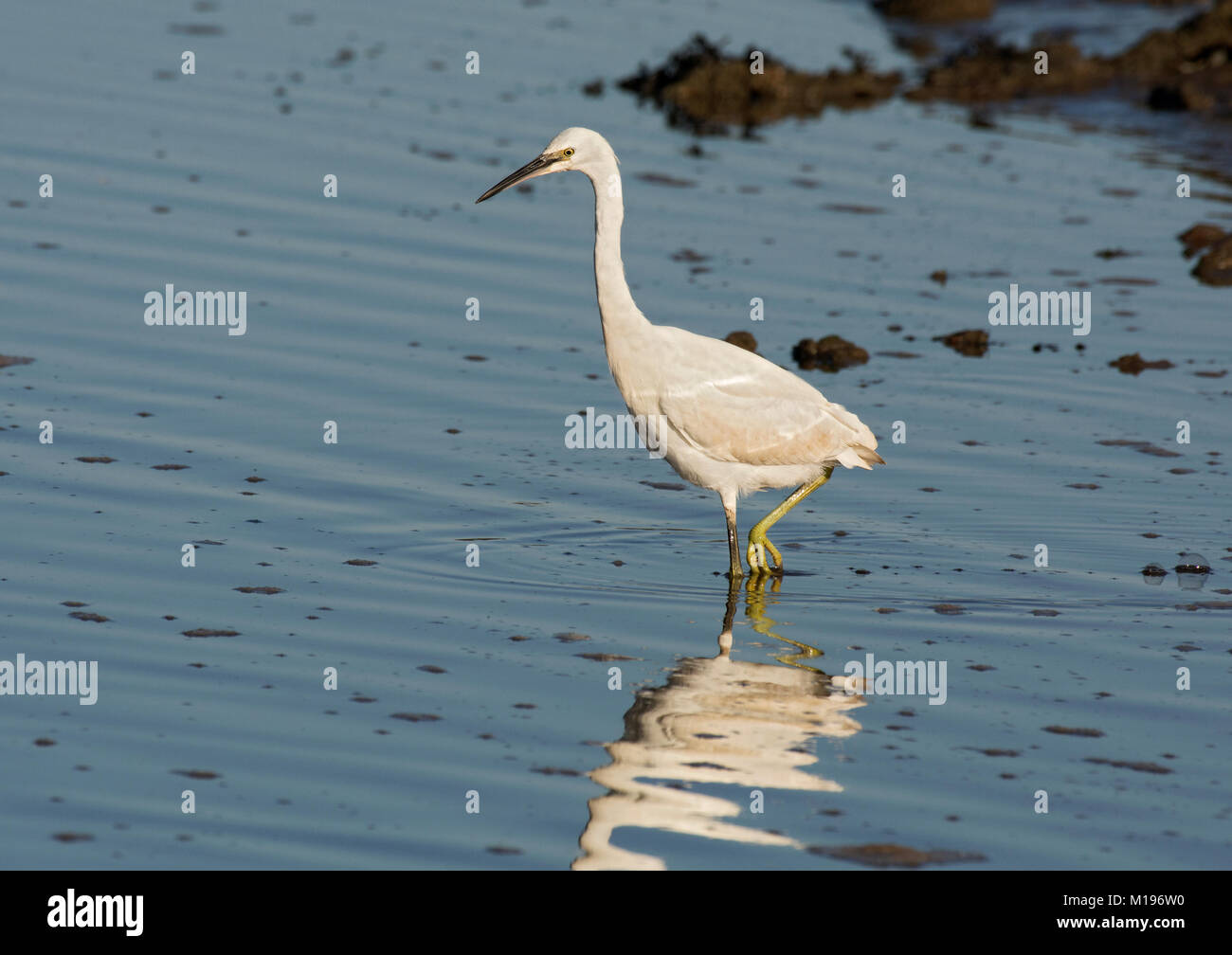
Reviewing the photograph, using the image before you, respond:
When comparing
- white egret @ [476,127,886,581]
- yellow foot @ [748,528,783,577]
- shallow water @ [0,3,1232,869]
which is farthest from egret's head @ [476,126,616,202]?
yellow foot @ [748,528,783,577]

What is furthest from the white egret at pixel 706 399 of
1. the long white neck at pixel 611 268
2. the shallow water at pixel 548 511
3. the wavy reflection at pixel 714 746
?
the wavy reflection at pixel 714 746

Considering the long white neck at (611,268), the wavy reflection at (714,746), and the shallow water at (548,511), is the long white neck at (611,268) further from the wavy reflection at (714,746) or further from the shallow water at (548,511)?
the wavy reflection at (714,746)

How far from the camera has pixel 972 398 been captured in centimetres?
1398

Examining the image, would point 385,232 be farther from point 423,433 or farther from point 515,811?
point 515,811

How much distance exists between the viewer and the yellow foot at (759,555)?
10.8 meters

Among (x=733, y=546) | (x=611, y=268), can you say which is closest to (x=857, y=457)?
(x=733, y=546)

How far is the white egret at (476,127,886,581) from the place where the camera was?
34.1 feet

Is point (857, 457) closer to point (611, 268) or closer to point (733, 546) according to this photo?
point (733, 546)

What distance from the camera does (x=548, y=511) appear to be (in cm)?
1167

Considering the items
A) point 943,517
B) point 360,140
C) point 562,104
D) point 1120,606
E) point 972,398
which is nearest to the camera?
point 1120,606

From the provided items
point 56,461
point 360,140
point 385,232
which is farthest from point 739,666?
point 360,140

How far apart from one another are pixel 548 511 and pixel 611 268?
191 cm

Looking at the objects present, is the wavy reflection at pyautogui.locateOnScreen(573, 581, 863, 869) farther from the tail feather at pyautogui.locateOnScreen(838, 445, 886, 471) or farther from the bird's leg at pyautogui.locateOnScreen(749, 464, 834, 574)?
the tail feather at pyautogui.locateOnScreen(838, 445, 886, 471)
